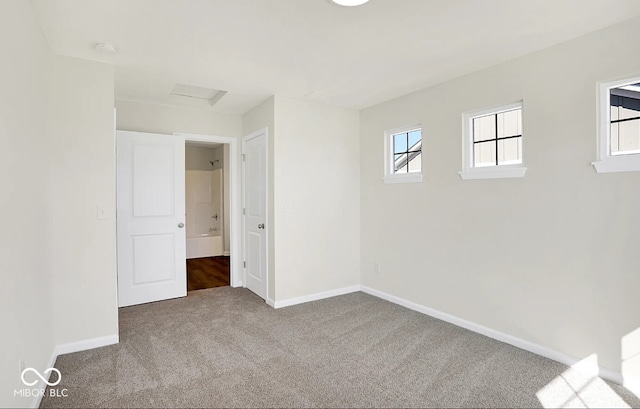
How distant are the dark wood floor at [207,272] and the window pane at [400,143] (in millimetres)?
3042

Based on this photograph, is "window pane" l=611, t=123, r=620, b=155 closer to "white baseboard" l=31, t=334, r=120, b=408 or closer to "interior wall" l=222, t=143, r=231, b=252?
"white baseboard" l=31, t=334, r=120, b=408

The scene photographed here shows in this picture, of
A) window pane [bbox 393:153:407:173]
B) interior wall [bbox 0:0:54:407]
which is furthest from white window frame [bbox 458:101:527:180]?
interior wall [bbox 0:0:54:407]

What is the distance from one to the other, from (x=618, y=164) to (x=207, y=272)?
17.6 ft

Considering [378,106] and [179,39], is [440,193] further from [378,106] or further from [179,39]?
[179,39]

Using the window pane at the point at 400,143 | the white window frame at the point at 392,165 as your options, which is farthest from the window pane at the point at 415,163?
the window pane at the point at 400,143

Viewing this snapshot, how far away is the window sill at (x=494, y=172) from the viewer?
2.87 metres

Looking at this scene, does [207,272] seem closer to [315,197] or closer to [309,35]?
[315,197]

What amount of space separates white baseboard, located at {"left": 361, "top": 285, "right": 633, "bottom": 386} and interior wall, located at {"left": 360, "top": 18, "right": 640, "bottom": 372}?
5cm

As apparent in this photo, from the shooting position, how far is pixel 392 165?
424 centimetres

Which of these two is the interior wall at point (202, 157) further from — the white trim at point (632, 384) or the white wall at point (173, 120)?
the white trim at point (632, 384)

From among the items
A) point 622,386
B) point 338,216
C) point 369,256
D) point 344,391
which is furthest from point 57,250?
point 622,386

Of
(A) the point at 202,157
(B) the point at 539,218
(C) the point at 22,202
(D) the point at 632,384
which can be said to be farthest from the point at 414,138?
(A) the point at 202,157

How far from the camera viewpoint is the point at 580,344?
8.24ft

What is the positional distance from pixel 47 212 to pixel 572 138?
12.9ft
